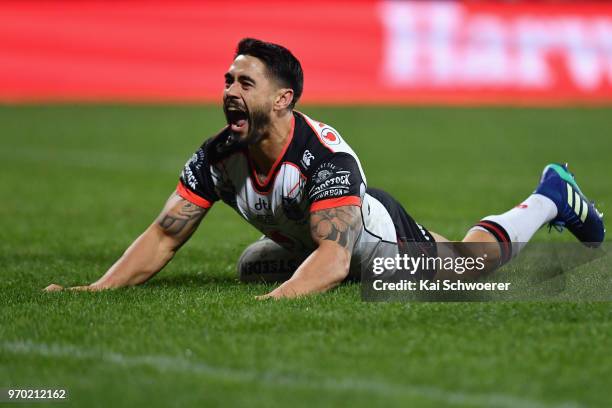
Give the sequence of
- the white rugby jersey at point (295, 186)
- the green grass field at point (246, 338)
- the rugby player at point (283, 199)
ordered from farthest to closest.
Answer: the white rugby jersey at point (295, 186)
the rugby player at point (283, 199)
the green grass field at point (246, 338)

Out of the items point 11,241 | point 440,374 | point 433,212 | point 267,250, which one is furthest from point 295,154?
point 433,212

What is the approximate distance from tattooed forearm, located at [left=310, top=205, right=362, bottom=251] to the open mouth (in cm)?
63

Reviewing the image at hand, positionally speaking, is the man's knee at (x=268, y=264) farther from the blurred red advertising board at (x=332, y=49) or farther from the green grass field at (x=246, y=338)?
the blurred red advertising board at (x=332, y=49)

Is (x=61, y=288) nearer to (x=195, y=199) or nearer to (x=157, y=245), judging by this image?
(x=157, y=245)

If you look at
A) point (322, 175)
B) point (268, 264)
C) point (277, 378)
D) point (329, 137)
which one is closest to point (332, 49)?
point (268, 264)

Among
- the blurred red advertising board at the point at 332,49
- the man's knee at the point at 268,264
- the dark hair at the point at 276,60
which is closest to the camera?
the dark hair at the point at 276,60

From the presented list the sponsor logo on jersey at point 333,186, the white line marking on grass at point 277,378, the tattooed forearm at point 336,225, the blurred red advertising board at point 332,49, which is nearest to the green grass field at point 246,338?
the white line marking on grass at point 277,378

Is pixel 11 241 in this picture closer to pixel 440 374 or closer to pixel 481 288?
pixel 481 288

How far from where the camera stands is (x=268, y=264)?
22.2 feet

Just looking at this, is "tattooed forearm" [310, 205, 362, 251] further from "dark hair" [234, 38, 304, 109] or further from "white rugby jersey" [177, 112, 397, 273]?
"dark hair" [234, 38, 304, 109]

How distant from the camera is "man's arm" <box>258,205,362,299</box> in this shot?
225 inches

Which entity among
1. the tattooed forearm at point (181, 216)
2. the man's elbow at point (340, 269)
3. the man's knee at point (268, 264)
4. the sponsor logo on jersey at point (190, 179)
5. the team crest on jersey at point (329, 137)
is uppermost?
the team crest on jersey at point (329, 137)

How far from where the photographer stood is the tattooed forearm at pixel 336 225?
5797mm

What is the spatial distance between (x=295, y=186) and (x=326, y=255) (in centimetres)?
53
